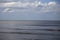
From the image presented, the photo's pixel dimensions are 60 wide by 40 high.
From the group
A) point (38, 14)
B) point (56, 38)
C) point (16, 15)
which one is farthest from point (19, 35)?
point (56, 38)

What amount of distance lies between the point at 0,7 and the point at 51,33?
0.98 m

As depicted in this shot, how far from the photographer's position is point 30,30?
2.18 metres

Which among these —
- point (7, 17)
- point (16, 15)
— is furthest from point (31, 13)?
point (7, 17)

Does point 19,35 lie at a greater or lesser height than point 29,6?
lesser

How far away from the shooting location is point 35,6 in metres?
2.14

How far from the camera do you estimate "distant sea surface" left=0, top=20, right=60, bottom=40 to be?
2131 mm

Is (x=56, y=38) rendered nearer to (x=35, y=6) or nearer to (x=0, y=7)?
(x=35, y=6)

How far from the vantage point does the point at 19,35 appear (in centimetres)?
225

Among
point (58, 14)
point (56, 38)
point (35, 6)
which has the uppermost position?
point (35, 6)

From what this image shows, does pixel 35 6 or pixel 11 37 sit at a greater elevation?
pixel 35 6

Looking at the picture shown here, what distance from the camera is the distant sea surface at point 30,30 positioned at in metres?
2.13

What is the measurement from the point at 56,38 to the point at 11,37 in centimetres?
78

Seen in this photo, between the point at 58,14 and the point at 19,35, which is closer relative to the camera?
the point at 58,14

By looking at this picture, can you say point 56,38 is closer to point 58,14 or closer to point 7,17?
point 58,14
